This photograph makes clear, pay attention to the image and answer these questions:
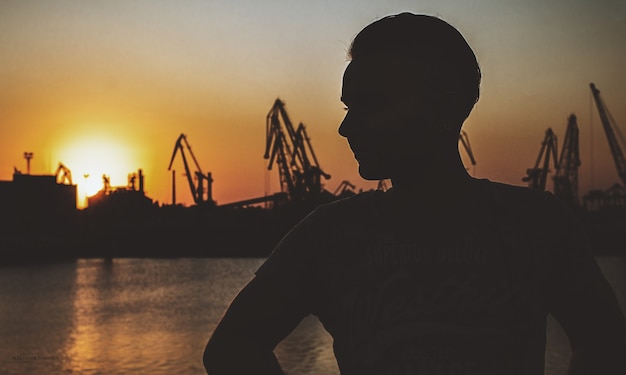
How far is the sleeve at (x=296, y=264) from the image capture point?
1159 millimetres

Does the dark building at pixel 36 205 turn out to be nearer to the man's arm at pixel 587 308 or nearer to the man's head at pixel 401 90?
the man's head at pixel 401 90

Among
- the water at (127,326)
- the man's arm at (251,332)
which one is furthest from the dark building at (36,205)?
the man's arm at (251,332)

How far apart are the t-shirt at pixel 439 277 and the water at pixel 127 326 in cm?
740

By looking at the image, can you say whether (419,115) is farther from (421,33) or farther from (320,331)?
(320,331)

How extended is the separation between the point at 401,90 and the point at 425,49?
68mm

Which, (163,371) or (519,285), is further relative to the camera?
(163,371)

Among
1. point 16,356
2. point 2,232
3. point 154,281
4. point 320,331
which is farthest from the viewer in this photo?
point 2,232

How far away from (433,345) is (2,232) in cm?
10780

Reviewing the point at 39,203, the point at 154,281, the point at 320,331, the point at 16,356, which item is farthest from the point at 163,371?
the point at 39,203

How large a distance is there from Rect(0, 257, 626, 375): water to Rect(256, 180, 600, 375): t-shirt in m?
7.40

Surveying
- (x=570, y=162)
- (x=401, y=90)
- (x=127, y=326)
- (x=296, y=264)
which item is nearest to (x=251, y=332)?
(x=296, y=264)

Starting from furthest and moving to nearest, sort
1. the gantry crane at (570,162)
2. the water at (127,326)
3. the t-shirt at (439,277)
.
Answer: the gantry crane at (570,162)
the water at (127,326)
the t-shirt at (439,277)

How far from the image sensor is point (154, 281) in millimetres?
71000

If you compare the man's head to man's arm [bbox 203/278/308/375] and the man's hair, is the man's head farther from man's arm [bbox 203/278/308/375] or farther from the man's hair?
man's arm [bbox 203/278/308/375]
